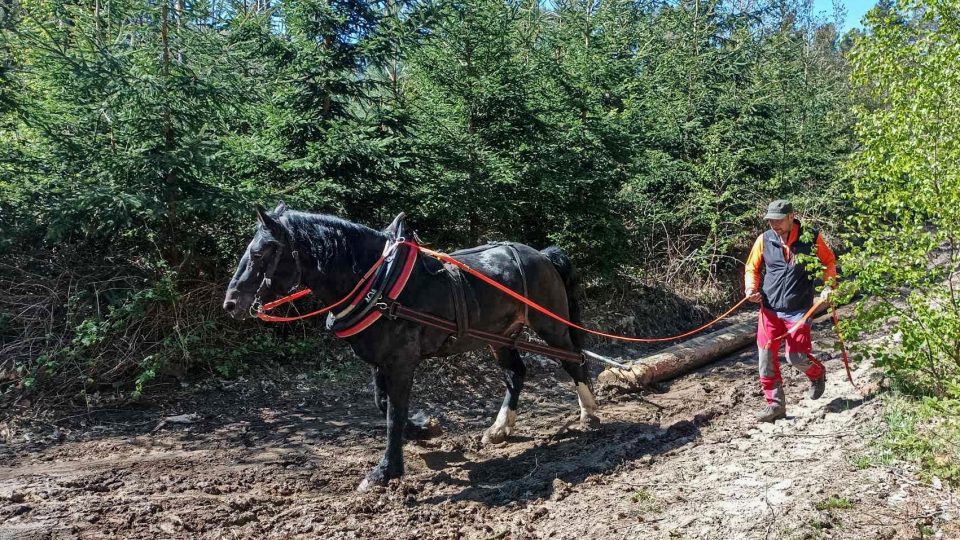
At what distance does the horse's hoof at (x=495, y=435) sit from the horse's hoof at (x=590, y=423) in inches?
29.8

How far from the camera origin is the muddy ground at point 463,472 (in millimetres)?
3965

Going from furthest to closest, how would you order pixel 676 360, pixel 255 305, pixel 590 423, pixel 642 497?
pixel 676 360, pixel 590 423, pixel 255 305, pixel 642 497

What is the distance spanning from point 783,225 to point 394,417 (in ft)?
11.5

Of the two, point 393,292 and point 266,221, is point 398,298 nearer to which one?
point 393,292

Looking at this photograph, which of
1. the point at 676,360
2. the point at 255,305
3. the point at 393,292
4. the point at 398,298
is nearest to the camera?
the point at 255,305

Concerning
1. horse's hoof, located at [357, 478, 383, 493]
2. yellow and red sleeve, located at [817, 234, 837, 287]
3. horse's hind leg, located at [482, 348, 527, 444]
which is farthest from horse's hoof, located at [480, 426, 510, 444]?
yellow and red sleeve, located at [817, 234, 837, 287]

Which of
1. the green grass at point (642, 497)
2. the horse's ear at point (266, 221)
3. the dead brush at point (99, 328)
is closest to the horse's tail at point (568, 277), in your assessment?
the green grass at point (642, 497)

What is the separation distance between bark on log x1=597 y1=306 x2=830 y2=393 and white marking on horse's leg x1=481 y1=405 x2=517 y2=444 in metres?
1.83

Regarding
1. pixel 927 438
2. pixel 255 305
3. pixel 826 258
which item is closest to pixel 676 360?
pixel 826 258

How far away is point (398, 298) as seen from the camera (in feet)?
16.1

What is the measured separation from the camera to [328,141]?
24.0 ft

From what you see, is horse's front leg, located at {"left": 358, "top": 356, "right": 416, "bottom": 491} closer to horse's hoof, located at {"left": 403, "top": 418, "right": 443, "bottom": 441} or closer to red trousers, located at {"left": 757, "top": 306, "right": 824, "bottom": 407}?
horse's hoof, located at {"left": 403, "top": 418, "right": 443, "bottom": 441}

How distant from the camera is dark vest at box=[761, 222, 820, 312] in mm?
5492

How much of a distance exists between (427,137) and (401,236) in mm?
3664
